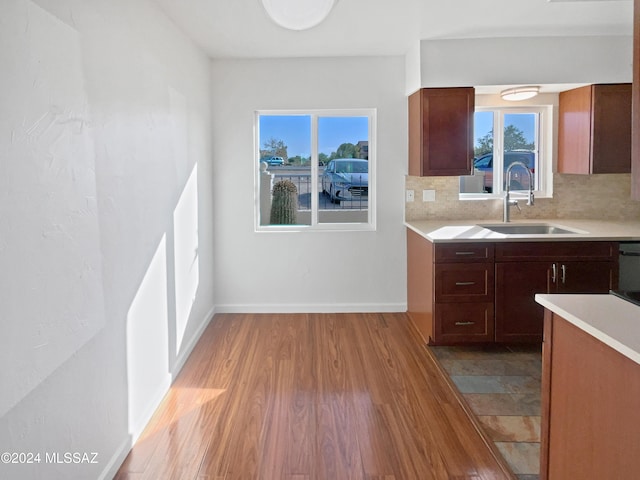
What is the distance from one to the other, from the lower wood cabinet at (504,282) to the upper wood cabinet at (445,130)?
0.78 meters

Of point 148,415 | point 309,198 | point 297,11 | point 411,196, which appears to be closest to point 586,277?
point 411,196

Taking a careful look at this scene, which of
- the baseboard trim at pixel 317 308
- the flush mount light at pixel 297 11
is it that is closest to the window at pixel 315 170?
the baseboard trim at pixel 317 308

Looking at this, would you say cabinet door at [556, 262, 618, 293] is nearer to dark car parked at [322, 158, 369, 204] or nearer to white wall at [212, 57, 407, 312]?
white wall at [212, 57, 407, 312]

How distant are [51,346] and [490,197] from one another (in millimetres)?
3930

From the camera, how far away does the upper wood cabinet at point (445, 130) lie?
415 cm

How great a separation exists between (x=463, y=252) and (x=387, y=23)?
5.67 feet

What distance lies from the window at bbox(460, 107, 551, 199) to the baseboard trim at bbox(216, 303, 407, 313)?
125 centimetres

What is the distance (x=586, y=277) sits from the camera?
3.75 metres

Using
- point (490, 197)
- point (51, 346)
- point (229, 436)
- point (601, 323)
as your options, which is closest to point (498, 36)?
point (490, 197)

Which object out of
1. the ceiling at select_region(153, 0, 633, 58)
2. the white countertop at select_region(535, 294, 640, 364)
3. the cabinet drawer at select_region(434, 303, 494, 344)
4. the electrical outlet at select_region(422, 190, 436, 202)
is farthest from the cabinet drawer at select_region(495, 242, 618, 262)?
the white countertop at select_region(535, 294, 640, 364)

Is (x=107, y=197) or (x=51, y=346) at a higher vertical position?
(x=107, y=197)

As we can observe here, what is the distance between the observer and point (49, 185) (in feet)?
5.84

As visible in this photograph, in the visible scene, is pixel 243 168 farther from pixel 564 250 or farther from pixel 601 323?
pixel 601 323

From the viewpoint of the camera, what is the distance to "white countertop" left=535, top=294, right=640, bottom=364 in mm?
1413
